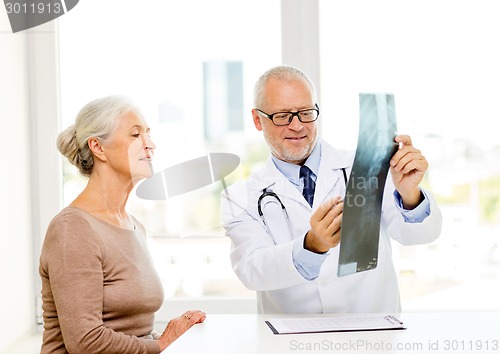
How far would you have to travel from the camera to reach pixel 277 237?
199cm

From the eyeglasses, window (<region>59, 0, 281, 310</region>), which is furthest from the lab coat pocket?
window (<region>59, 0, 281, 310</region>)

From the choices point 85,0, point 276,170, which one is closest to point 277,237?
point 276,170

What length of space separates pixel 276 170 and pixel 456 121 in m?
0.89

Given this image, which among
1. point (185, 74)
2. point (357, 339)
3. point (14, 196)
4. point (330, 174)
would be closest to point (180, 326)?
point (357, 339)

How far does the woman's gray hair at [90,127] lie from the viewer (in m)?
1.90

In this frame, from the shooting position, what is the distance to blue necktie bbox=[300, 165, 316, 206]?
2047mm

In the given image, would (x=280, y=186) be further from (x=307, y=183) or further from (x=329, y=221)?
(x=329, y=221)

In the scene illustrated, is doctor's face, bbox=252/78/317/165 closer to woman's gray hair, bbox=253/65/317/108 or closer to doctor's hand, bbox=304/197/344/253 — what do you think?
woman's gray hair, bbox=253/65/317/108

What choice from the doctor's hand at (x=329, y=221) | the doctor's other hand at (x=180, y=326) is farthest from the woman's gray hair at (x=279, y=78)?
the doctor's other hand at (x=180, y=326)

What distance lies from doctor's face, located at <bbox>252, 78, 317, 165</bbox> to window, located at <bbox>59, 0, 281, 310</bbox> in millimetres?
647

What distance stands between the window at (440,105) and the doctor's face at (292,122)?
2.09ft

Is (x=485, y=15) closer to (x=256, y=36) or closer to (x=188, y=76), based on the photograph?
(x=256, y=36)

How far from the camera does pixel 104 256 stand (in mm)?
1807

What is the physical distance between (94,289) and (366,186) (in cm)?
75
